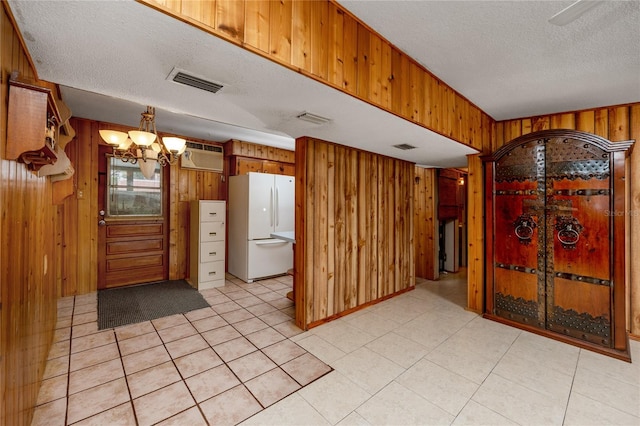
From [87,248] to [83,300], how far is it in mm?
761

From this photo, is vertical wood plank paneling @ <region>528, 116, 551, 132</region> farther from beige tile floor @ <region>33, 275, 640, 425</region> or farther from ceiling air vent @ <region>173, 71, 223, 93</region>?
ceiling air vent @ <region>173, 71, 223, 93</region>

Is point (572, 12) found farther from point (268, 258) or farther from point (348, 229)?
point (268, 258)

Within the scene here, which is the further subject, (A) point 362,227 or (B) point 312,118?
(A) point 362,227

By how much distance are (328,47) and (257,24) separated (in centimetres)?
45

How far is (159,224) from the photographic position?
4668 millimetres

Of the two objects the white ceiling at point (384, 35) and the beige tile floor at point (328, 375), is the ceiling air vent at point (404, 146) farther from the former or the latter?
the beige tile floor at point (328, 375)

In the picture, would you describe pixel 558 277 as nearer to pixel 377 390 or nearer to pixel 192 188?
pixel 377 390

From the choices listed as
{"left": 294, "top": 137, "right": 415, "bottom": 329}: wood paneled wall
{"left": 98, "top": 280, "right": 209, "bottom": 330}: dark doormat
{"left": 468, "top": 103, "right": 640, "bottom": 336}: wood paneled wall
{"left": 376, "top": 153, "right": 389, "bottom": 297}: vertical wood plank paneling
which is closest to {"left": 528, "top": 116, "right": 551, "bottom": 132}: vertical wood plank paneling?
{"left": 468, "top": 103, "right": 640, "bottom": 336}: wood paneled wall

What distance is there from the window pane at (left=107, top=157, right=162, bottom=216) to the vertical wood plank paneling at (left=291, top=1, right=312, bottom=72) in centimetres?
391

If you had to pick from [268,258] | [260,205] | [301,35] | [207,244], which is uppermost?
[301,35]

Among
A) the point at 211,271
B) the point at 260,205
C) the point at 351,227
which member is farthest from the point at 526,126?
the point at 211,271

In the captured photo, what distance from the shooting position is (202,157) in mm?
4934

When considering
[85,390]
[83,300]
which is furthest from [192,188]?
[85,390]

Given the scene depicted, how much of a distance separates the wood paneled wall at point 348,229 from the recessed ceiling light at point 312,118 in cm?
65
